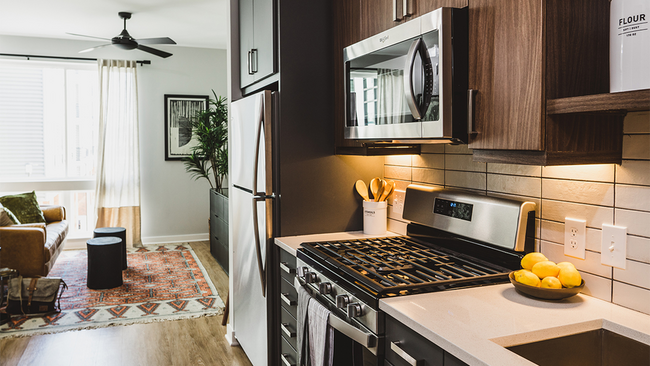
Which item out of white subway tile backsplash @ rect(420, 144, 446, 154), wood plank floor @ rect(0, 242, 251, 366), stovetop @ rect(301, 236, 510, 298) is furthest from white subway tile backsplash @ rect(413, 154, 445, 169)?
wood plank floor @ rect(0, 242, 251, 366)

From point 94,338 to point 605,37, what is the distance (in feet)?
11.0

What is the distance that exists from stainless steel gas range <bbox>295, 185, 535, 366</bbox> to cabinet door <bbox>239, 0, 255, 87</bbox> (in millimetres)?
1200

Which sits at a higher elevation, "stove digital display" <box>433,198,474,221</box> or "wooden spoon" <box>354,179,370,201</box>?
"wooden spoon" <box>354,179,370,201</box>


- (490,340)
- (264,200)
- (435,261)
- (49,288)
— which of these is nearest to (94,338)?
(49,288)

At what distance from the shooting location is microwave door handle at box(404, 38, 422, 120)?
1.58 m

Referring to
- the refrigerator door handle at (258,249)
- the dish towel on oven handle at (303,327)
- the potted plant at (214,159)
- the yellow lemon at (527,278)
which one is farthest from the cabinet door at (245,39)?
the potted plant at (214,159)

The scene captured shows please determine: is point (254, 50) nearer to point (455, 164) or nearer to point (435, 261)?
point (455, 164)

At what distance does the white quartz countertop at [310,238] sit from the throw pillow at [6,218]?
3306 mm

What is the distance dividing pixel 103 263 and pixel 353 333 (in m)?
3.50

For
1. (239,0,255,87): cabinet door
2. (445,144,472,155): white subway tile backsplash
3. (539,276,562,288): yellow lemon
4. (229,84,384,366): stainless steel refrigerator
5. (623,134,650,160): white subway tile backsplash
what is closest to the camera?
(623,134,650,160): white subway tile backsplash

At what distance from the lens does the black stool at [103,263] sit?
4309 millimetres

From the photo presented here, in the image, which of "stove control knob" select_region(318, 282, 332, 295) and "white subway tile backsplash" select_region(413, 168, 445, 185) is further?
"white subway tile backsplash" select_region(413, 168, 445, 185)

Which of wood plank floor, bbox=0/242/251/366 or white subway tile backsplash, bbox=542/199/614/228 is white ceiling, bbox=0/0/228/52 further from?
white subway tile backsplash, bbox=542/199/614/228

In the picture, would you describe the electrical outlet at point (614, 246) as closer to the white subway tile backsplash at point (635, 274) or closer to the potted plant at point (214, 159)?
the white subway tile backsplash at point (635, 274)
